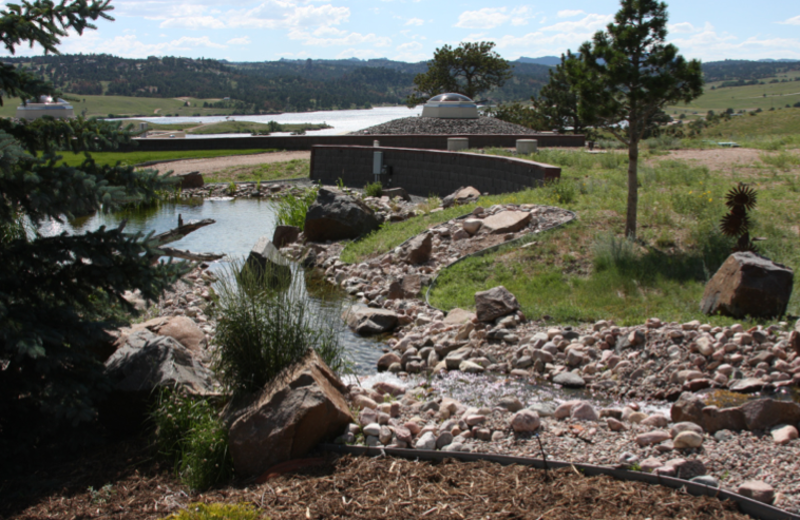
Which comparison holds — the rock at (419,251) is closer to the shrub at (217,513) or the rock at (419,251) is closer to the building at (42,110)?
the shrub at (217,513)

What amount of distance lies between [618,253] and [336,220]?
6716mm

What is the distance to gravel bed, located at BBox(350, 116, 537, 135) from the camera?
100ft

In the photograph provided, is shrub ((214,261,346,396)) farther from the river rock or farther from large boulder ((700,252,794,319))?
the river rock

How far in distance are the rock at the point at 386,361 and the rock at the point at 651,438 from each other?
142 inches

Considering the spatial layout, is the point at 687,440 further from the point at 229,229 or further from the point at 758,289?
the point at 229,229

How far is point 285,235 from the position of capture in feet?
46.6

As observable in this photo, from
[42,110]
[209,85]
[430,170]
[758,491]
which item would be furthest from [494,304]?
[209,85]

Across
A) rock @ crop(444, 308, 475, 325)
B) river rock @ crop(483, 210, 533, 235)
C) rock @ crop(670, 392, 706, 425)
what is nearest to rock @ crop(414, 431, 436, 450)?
rock @ crop(670, 392, 706, 425)

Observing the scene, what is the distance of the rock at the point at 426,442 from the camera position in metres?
4.05

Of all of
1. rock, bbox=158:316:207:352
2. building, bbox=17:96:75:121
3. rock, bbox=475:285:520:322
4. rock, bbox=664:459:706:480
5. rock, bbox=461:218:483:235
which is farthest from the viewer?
building, bbox=17:96:75:121

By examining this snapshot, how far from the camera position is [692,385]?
5.45m

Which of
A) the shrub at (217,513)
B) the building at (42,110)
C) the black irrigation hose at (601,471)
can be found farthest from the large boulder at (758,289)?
the building at (42,110)

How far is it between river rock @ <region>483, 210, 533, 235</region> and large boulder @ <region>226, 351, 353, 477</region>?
7.00 metres

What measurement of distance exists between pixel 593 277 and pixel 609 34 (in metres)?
3.79
